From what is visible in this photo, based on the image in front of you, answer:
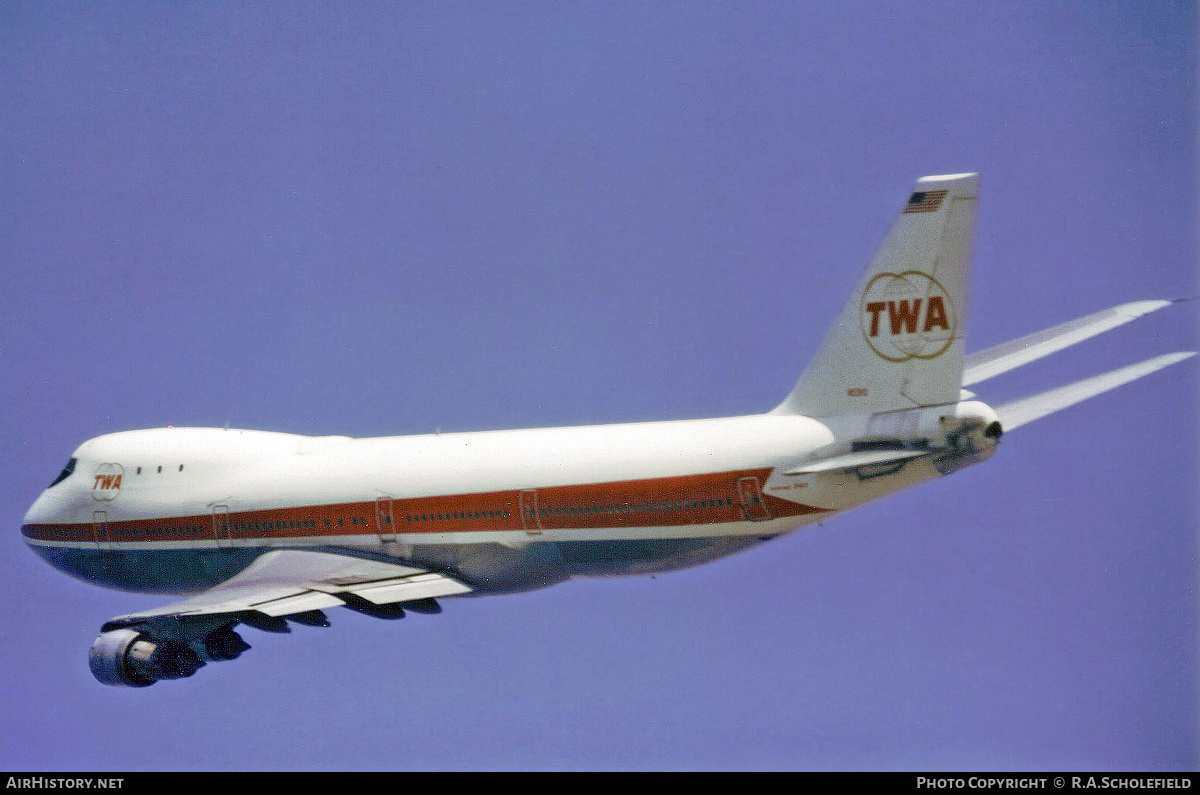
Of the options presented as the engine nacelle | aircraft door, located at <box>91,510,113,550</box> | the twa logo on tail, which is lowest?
the engine nacelle

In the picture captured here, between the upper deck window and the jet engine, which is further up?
the upper deck window

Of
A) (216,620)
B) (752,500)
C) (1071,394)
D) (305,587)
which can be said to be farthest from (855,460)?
(216,620)

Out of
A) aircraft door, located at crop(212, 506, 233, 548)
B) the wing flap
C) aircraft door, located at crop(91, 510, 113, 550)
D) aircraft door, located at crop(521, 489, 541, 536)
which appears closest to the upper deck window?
aircraft door, located at crop(91, 510, 113, 550)

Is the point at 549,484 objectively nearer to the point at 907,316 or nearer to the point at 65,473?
the point at 907,316

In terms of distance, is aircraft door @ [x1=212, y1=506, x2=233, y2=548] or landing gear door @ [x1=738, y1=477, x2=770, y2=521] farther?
aircraft door @ [x1=212, y1=506, x2=233, y2=548]

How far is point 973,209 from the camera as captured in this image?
23.9 meters

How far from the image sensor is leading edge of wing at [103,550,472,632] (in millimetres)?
26484

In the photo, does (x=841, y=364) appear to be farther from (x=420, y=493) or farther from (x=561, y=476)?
(x=420, y=493)

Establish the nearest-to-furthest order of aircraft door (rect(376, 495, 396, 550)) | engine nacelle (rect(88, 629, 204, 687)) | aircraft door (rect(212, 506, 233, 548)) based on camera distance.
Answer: engine nacelle (rect(88, 629, 204, 687)) → aircraft door (rect(376, 495, 396, 550)) → aircraft door (rect(212, 506, 233, 548))

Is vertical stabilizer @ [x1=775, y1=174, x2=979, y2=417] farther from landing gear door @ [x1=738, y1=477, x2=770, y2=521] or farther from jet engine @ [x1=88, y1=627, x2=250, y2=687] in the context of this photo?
jet engine @ [x1=88, y1=627, x2=250, y2=687]

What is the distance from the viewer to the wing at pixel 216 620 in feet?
86.7

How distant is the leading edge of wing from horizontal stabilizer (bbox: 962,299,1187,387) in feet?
35.0
